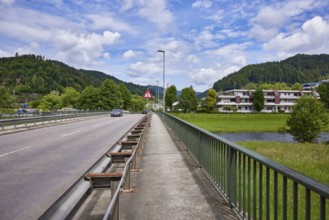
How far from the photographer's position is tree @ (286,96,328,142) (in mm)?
34875

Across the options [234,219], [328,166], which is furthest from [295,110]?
[234,219]

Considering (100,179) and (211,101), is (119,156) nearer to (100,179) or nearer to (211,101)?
(100,179)

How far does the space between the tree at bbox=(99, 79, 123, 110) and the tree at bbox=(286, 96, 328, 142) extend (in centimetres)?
7537

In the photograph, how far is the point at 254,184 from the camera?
14.4 feet

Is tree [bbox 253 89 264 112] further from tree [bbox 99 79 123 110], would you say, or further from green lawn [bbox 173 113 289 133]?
tree [bbox 99 79 123 110]

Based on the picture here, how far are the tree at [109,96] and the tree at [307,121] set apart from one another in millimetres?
75366

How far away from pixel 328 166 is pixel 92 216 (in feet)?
34.8

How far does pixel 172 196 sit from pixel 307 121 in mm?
32575

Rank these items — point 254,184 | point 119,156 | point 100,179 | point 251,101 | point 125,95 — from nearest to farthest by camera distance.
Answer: point 254,184 → point 100,179 → point 119,156 → point 251,101 → point 125,95

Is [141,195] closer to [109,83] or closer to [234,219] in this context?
[234,219]

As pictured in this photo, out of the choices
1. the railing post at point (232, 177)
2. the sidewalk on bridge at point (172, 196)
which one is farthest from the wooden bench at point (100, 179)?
the railing post at point (232, 177)

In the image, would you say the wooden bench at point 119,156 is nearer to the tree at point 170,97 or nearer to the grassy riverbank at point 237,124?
the grassy riverbank at point 237,124

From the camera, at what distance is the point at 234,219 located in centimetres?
486

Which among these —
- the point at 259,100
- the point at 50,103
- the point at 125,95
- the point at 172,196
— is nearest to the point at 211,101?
the point at 259,100
